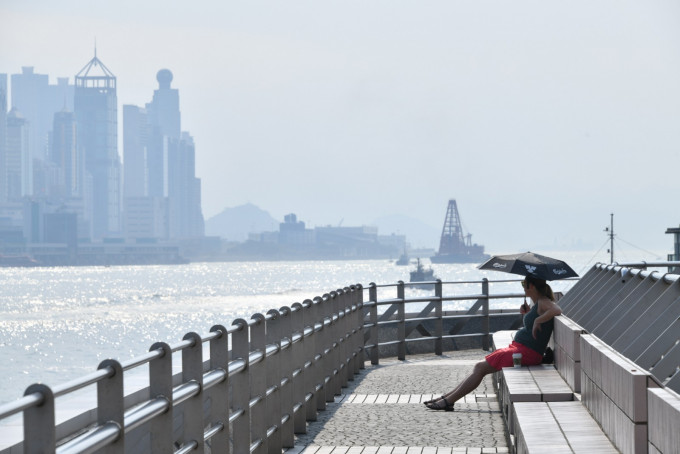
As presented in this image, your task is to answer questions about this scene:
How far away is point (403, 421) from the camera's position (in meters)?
11.1

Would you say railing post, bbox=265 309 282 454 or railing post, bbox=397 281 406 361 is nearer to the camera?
railing post, bbox=265 309 282 454

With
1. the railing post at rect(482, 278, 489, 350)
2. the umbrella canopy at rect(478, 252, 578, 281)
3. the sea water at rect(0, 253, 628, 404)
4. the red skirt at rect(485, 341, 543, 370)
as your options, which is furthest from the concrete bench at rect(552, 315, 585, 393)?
the sea water at rect(0, 253, 628, 404)

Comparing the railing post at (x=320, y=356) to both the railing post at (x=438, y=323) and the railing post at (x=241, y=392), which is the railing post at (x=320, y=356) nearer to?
the railing post at (x=241, y=392)

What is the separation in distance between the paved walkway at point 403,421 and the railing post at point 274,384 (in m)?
0.38

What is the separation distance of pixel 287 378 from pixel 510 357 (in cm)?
256

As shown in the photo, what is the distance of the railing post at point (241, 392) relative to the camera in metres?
7.46

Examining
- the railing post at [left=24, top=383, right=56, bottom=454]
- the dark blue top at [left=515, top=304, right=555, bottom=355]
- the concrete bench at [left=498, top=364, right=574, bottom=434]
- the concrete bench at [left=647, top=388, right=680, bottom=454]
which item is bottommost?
the concrete bench at [left=498, top=364, right=574, bottom=434]

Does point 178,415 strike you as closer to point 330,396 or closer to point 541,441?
point 541,441

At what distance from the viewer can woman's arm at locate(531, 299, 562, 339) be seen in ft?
35.7

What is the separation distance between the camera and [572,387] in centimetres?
885

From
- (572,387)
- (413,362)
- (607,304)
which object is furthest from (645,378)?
(413,362)

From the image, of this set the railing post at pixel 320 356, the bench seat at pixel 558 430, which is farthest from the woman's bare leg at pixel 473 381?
the bench seat at pixel 558 430

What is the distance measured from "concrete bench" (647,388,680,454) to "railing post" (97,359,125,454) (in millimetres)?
2080

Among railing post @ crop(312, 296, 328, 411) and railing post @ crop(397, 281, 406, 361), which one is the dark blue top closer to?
railing post @ crop(312, 296, 328, 411)
